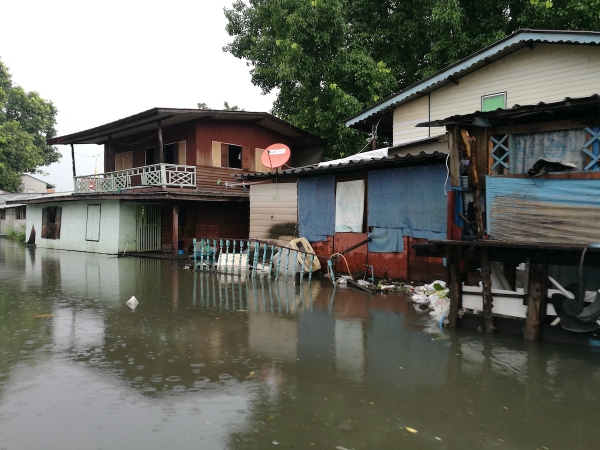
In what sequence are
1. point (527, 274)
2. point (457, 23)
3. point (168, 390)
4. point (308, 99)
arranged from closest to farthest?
1. point (168, 390)
2. point (527, 274)
3. point (457, 23)
4. point (308, 99)

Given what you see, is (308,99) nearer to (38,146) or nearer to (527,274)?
(527,274)

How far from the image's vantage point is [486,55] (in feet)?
38.5

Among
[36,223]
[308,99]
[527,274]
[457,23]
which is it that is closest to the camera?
[527,274]

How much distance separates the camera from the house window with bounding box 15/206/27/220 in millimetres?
35281

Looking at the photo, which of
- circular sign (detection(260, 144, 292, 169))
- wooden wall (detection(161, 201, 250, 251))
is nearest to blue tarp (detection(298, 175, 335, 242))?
circular sign (detection(260, 144, 292, 169))

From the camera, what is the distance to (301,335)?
660 centimetres

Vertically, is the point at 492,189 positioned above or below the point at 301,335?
above

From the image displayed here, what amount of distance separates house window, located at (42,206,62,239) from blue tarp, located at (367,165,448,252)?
62.0 ft

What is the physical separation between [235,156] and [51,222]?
11712 mm

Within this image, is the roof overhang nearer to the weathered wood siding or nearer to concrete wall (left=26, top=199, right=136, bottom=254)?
concrete wall (left=26, top=199, right=136, bottom=254)

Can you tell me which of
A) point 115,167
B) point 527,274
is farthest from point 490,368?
point 115,167

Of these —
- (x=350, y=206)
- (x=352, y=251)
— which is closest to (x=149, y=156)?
(x=350, y=206)

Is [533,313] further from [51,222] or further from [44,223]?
[44,223]

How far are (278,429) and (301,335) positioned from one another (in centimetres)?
296
